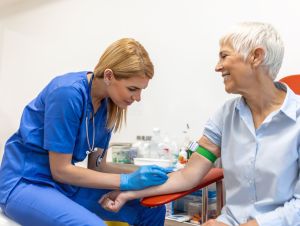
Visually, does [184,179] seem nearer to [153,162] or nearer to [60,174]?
[60,174]

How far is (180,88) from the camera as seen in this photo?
2.33 m

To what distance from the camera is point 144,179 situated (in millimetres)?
1387

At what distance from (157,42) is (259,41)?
1274mm

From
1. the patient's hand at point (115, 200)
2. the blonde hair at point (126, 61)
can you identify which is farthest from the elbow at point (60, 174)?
the blonde hair at point (126, 61)

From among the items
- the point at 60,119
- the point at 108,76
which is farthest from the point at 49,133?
the point at 108,76

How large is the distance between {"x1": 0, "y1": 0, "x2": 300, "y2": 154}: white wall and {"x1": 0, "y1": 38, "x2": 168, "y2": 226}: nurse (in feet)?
2.68

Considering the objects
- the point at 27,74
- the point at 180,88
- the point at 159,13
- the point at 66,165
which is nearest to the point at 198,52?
the point at 180,88

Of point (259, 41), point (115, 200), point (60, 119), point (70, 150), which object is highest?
point (259, 41)

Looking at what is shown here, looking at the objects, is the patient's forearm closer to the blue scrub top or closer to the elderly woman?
the elderly woman

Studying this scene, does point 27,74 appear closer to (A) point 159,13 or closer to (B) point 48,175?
(A) point 159,13

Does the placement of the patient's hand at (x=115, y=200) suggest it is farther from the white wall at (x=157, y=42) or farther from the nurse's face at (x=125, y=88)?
the white wall at (x=157, y=42)

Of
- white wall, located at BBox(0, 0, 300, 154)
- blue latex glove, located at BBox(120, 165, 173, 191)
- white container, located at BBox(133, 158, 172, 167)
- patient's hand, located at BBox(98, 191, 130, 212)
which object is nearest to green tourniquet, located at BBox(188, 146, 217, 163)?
blue latex glove, located at BBox(120, 165, 173, 191)

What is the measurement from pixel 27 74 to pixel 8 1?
0.79 m

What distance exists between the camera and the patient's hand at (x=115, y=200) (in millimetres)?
1414
